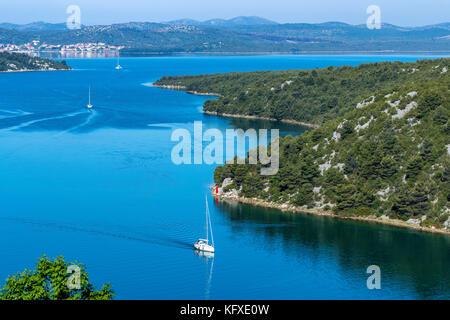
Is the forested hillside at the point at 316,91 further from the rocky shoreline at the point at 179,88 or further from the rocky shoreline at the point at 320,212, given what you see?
the rocky shoreline at the point at 320,212

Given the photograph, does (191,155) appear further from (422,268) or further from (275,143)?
→ (422,268)

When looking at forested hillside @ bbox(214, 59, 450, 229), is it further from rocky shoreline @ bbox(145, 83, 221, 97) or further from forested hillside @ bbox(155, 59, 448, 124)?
rocky shoreline @ bbox(145, 83, 221, 97)

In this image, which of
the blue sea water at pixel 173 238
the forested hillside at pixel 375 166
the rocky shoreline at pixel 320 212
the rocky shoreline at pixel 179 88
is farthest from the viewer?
the rocky shoreline at pixel 179 88

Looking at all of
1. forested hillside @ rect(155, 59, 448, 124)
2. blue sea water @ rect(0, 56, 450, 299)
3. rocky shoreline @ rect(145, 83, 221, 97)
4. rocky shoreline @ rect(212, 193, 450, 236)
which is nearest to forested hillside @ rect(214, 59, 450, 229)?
rocky shoreline @ rect(212, 193, 450, 236)

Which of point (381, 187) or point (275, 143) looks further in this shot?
point (275, 143)

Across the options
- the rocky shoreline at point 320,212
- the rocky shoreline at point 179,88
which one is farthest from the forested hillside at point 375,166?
the rocky shoreline at point 179,88

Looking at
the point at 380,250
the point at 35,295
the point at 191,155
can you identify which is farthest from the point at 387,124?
the point at 35,295
